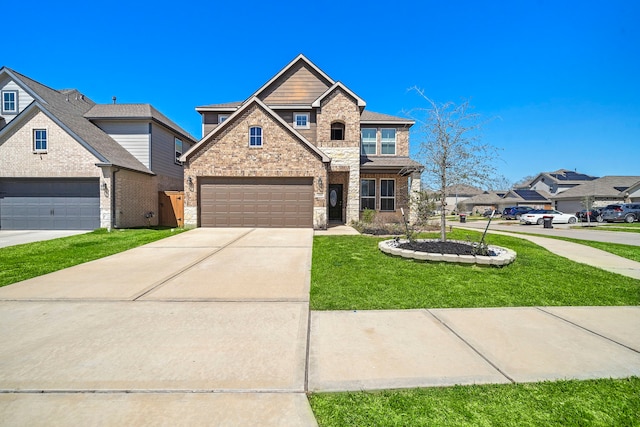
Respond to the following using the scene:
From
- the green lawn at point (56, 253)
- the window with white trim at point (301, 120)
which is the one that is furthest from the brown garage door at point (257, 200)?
the window with white trim at point (301, 120)

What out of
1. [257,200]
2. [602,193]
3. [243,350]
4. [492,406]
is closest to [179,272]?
[243,350]

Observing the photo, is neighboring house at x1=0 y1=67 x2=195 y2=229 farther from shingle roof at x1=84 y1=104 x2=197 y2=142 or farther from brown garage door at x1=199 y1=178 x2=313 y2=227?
brown garage door at x1=199 y1=178 x2=313 y2=227

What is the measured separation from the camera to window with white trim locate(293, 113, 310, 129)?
57.7ft

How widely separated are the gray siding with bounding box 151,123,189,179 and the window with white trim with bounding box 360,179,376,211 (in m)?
13.1

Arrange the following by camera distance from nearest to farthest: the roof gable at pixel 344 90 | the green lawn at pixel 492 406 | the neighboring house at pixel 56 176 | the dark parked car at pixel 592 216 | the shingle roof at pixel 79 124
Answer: the green lawn at pixel 492 406
the neighboring house at pixel 56 176
the shingle roof at pixel 79 124
the roof gable at pixel 344 90
the dark parked car at pixel 592 216

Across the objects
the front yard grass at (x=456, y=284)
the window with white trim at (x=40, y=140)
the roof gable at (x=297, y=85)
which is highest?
the roof gable at (x=297, y=85)

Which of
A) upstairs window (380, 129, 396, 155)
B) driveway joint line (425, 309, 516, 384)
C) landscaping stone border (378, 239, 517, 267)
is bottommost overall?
driveway joint line (425, 309, 516, 384)

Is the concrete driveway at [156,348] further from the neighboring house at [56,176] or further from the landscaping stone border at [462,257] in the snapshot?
the neighboring house at [56,176]

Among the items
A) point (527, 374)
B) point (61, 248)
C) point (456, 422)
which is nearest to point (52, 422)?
point (456, 422)

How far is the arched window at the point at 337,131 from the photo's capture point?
16656 mm

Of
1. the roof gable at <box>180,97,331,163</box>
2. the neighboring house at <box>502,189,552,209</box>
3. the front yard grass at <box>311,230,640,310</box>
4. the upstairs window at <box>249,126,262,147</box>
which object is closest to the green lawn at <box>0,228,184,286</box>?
the roof gable at <box>180,97,331,163</box>

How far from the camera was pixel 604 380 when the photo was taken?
2691 mm

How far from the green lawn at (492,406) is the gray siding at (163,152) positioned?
1926cm

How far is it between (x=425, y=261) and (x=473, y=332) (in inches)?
148
